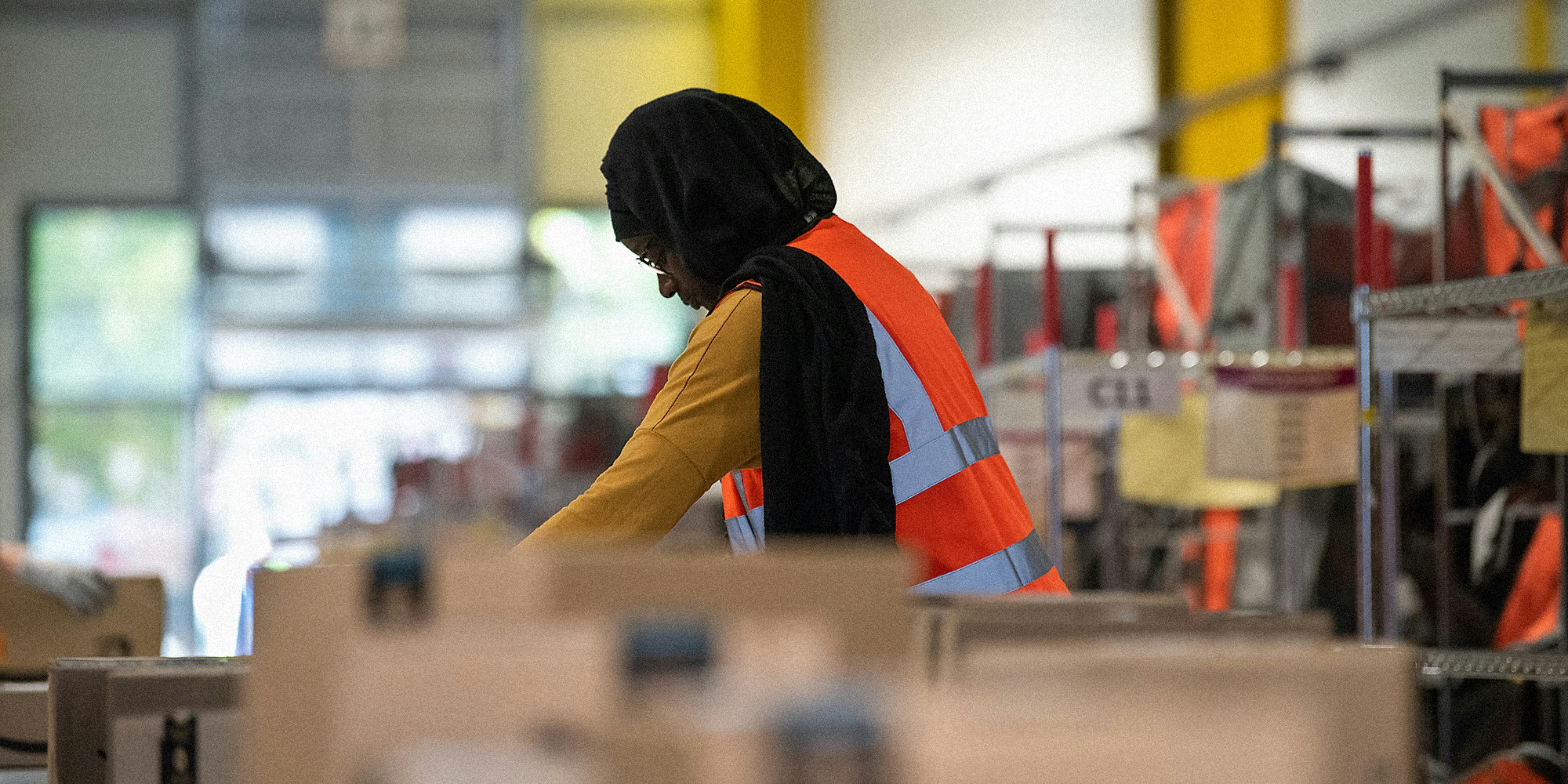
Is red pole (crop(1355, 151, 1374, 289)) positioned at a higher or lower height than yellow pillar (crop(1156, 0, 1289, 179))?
lower

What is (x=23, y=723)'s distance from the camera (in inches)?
102

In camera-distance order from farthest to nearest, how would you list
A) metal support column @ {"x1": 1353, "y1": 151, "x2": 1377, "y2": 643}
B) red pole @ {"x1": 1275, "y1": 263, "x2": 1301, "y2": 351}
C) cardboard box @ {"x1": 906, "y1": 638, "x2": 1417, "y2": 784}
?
1. red pole @ {"x1": 1275, "y1": 263, "x2": 1301, "y2": 351}
2. metal support column @ {"x1": 1353, "y1": 151, "x2": 1377, "y2": 643}
3. cardboard box @ {"x1": 906, "y1": 638, "x2": 1417, "y2": 784}

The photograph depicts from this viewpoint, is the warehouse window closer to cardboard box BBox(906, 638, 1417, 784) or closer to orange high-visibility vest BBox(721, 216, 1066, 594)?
orange high-visibility vest BBox(721, 216, 1066, 594)

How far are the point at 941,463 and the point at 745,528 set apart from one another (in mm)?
374

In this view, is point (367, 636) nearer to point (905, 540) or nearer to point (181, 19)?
point (905, 540)

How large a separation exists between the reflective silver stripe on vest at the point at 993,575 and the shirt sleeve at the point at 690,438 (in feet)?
0.90

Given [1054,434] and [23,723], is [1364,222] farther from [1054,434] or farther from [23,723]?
[23,723]

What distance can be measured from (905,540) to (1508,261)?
10.2 feet

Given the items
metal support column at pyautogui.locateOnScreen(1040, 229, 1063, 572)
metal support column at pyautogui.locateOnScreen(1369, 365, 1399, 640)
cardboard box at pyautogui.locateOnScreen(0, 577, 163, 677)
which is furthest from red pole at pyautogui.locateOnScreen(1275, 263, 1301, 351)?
cardboard box at pyautogui.locateOnScreen(0, 577, 163, 677)

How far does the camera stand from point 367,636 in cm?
107

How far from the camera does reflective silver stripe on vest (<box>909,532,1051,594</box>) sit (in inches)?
80.4

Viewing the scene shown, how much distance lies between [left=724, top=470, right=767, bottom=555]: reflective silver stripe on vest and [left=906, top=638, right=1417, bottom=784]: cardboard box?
1.13m

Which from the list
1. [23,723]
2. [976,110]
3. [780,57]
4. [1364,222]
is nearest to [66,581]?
[23,723]

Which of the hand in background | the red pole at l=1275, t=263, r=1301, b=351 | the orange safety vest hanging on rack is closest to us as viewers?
the hand in background
